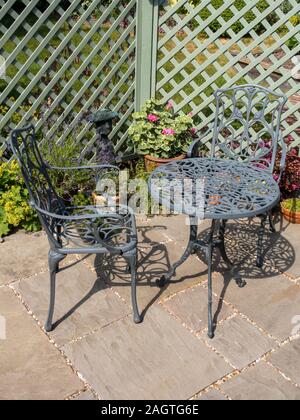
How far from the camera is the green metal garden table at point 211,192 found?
224 centimetres

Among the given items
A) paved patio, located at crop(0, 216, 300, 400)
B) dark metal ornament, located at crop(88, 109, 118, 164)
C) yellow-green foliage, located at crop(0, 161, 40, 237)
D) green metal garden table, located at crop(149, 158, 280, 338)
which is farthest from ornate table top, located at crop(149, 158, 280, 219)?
yellow-green foliage, located at crop(0, 161, 40, 237)

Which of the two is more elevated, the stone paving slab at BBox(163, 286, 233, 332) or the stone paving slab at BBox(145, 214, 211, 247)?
the stone paving slab at BBox(145, 214, 211, 247)

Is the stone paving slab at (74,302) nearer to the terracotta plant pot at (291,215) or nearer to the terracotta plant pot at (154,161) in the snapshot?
the terracotta plant pot at (154,161)

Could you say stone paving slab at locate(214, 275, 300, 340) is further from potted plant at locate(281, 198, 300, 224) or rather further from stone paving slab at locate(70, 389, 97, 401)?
stone paving slab at locate(70, 389, 97, 401)

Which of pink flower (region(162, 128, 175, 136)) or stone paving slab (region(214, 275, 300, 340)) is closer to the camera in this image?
stone paving slab (region(214, 275, 300, 340))

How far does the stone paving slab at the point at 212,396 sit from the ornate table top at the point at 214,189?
819 mm

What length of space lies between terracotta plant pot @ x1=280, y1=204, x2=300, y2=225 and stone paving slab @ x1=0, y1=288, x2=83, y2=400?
2084mm

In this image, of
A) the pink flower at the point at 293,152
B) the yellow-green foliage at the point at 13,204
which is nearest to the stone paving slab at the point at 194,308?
the yellow-green foliage at the point at 13,204

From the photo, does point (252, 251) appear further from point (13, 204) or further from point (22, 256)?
point (13, 204)

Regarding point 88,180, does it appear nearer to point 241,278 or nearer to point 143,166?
point 143,166

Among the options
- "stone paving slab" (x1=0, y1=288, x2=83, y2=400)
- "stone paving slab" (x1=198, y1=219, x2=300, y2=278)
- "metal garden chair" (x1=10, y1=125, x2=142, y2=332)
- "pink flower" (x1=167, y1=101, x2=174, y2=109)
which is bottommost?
"stone paving slab" (x1=198, y1=219, x2=300, y2=278)

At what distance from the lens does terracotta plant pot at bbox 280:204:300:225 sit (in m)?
3.47

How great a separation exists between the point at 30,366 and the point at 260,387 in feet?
3.66
